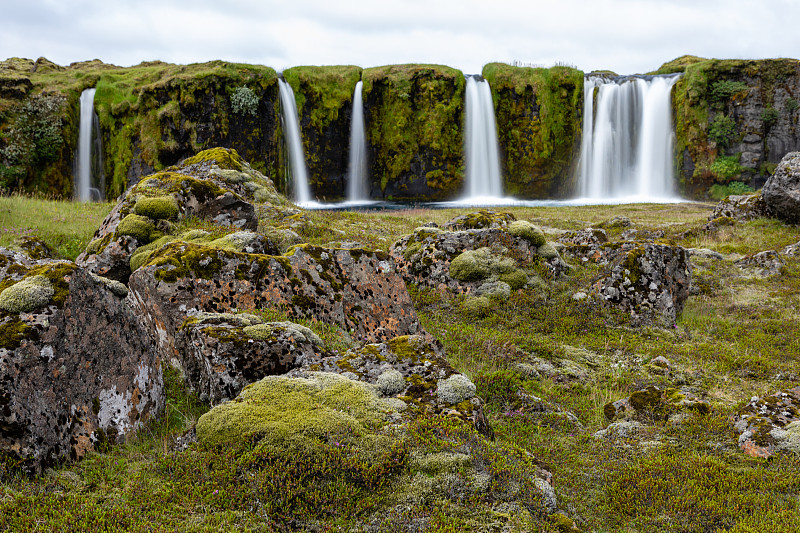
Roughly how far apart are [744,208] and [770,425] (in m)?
22.5

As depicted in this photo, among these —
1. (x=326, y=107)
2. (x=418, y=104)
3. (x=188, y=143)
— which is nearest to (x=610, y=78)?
(x=418, y=104)

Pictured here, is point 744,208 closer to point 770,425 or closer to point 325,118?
point 770,425

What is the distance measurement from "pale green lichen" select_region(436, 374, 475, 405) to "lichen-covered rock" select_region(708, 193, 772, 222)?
24.4 m

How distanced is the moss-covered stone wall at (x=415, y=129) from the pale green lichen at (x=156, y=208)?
139 ft

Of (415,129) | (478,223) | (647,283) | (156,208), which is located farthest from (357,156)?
(647,283)

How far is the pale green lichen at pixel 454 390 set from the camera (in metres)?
5.98

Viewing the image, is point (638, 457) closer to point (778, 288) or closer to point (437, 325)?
point (437, 325)

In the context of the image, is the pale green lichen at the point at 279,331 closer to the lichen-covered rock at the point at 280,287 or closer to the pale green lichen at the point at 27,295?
the lichen-covered rock at the point at 280,287

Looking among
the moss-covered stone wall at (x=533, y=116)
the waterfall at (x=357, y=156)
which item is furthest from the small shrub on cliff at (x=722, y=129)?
the waterfall at (x=357, y=156)

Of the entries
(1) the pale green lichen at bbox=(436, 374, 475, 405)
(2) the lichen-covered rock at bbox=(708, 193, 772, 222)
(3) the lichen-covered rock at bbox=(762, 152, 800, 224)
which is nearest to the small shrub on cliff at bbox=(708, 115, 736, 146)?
(2) the lichen-covered rock at bbox=(708, 193, 772, 222)

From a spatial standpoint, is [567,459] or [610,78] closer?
[567,459]

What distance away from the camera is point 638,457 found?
6371 mm

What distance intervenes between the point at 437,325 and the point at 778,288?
11468 millimetres

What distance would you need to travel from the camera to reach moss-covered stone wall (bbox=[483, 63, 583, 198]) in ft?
177
